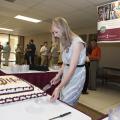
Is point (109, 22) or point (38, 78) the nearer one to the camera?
point (38, 78)

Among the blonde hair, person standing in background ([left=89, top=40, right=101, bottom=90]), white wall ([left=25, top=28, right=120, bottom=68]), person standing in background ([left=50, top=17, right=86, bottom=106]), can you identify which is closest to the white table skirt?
person standing in background ([left=50, top=17, right=86, bottom=106])

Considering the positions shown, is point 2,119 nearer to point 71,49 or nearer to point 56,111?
point 56,111

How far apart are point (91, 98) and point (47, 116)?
3435 millimetres

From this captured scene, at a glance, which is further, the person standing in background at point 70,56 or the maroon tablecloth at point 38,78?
the maroon tablecloth at point 38,78

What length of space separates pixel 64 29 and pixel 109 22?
231 centimetres

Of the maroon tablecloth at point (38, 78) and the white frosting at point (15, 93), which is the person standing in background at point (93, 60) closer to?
the maroon tablecloth at point (38, 78)

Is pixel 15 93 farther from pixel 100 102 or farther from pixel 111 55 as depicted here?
pixel 111 55

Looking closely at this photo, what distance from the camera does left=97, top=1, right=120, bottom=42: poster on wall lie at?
3318 mm

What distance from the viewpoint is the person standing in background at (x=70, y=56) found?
1380 mm

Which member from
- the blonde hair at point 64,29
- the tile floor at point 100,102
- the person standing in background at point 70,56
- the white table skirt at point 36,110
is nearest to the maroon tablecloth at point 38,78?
the tile floor at point 100,102

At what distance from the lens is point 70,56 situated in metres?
1.49

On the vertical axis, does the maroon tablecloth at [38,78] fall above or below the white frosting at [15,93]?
below

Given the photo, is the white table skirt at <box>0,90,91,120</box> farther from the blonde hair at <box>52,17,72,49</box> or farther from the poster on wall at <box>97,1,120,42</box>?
the poster on wall at <box>97,1,120,42</box>

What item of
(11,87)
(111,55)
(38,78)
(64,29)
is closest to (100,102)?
(38,78)
